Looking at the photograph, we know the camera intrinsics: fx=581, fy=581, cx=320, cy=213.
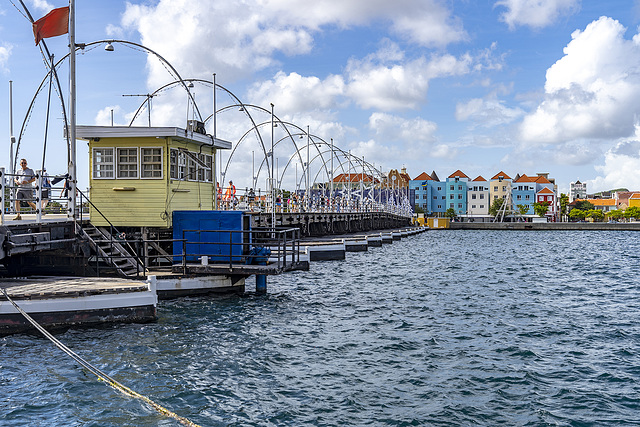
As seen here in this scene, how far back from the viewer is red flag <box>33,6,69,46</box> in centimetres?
2117

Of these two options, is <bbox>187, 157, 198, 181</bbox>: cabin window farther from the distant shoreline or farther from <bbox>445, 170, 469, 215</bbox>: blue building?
<bbox>445, 170, 469, 215</bbox>: blue building

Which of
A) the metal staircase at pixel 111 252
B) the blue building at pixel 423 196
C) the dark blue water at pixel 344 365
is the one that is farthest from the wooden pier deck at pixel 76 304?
the blue building at pixel 423 196

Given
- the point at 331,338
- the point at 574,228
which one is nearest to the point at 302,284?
the point at 331,338

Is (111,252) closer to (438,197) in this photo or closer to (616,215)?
(438,197)

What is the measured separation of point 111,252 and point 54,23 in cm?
871

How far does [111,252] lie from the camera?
20.7 m

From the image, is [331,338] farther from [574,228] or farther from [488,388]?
[574,228]

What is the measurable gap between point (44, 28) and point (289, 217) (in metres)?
27.4

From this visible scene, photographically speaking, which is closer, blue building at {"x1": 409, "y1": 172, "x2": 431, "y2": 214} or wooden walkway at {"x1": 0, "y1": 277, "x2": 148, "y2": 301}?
wooden walkway at {"x1": 0, "y1": 277, "x2": 148, "y2": 301}

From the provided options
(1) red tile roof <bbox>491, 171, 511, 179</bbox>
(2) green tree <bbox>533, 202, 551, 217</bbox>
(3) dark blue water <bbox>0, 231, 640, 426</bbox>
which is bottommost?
(3) dark blue water <bbox>0, 231, 640, 426</bbox>

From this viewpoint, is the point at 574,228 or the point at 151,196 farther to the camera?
the point at 574,228

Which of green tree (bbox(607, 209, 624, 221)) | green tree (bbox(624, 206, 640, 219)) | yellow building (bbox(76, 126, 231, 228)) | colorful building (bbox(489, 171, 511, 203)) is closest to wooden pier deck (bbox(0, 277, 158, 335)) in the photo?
yellow building (bbox(76, 126, 231, 228))

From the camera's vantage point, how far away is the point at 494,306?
24.1 metres

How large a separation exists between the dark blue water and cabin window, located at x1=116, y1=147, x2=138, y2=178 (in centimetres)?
590
